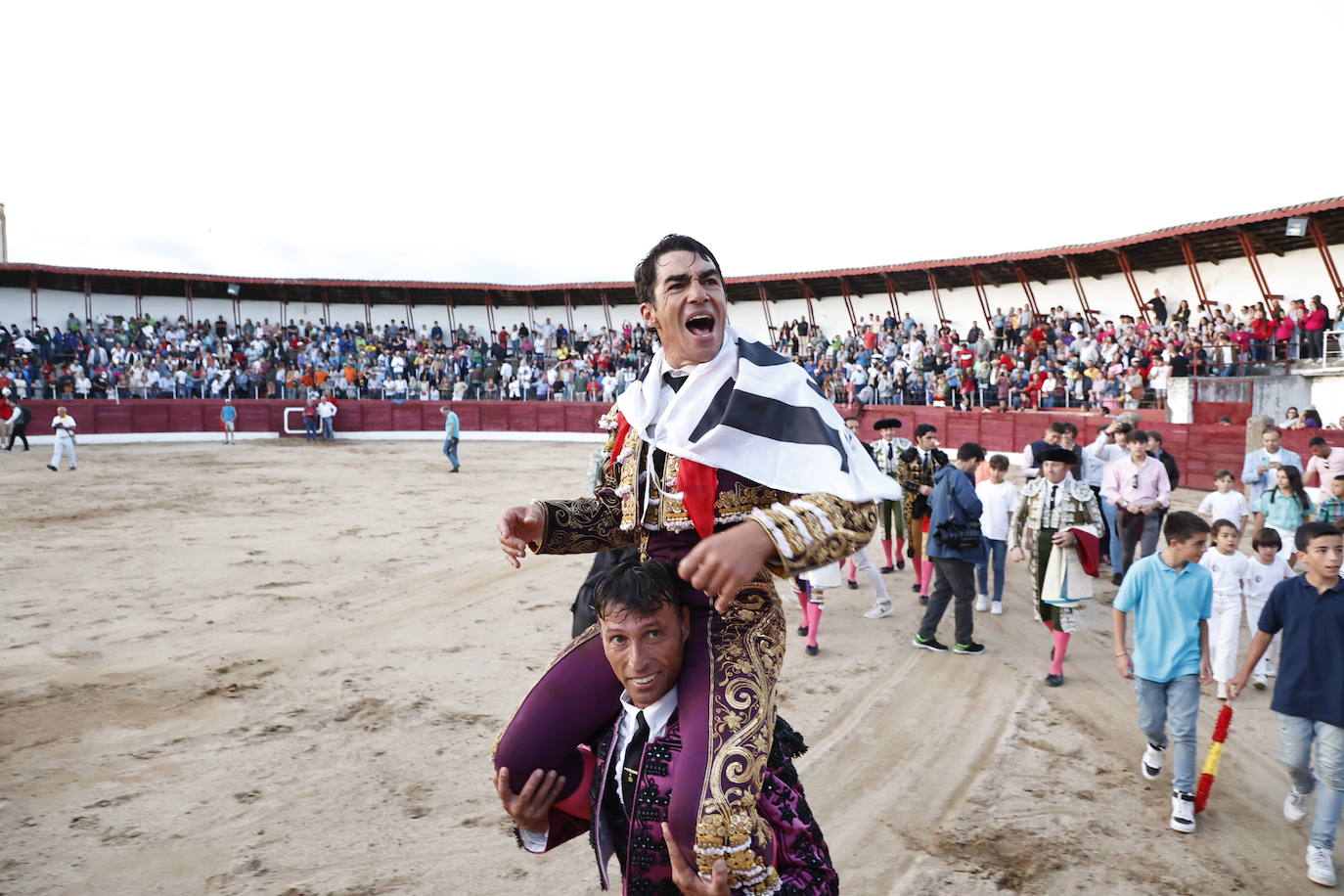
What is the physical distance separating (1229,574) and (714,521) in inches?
202

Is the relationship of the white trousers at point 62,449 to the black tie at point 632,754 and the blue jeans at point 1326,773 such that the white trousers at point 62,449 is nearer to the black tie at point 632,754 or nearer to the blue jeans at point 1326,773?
the black tie at point 632,754

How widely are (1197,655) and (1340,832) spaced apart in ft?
3.27

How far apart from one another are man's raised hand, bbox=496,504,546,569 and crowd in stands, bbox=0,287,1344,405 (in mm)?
14255

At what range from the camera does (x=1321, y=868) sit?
11.6ft

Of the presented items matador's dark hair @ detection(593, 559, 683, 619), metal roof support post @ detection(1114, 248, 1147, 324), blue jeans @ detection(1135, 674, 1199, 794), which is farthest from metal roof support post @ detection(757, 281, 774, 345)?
matador's dark hair @ detection(593, 559, 683, 619)

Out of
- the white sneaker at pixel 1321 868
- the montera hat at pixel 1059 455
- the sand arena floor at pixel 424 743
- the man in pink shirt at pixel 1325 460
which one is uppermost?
the montera hat at pixel 1059 455

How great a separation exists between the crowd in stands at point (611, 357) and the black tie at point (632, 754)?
1450cm

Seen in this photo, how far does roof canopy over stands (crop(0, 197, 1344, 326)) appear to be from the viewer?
20234 millimetres

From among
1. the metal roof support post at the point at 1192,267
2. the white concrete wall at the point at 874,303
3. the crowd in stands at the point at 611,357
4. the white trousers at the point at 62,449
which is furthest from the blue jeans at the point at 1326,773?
the metal roof support post at the point at 1192,267

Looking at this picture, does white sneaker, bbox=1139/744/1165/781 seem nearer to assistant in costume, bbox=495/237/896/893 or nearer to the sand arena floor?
the sand arena floor

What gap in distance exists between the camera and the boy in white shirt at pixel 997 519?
7.70 m

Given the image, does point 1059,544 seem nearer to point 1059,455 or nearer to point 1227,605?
point 1059,455

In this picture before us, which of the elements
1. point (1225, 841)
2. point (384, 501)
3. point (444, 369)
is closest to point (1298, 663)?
point (1225, 841)

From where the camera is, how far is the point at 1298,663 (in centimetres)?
376
